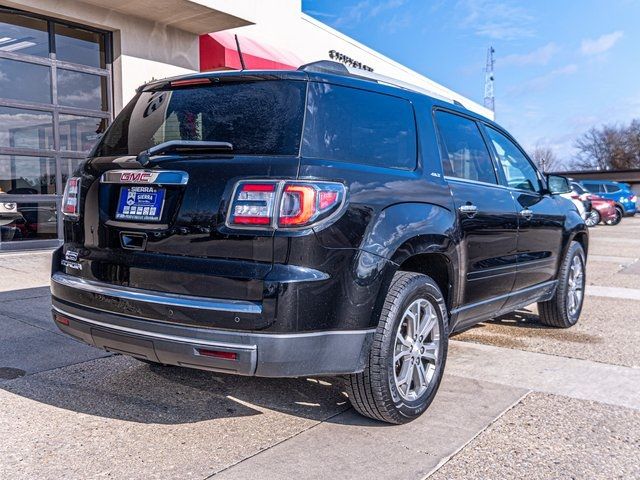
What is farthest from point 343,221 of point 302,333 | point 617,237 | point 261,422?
point 617,237

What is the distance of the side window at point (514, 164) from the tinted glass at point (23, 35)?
29.8 ft

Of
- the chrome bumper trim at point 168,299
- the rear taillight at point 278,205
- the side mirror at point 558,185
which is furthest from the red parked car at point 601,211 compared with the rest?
the chrome bumper trim at point 168,299

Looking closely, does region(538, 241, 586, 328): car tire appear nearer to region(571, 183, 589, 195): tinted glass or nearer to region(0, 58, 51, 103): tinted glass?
region(0, 58, 51, 103): tinted glass

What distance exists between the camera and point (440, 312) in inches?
141

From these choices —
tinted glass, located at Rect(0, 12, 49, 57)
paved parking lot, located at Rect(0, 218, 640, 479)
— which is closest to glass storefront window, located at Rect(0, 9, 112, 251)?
tinted glass, located at Rect(0, 12, 49, 57)

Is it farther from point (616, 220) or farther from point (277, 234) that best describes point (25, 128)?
point (616, 220)

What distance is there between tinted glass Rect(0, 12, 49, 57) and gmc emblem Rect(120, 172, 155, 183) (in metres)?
8.89

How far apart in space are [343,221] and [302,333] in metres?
0.57

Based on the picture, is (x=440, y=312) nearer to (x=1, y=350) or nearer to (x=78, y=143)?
(x=1, y=350)

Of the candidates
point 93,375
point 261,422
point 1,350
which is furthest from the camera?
point 1,350

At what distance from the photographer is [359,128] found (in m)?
3.26

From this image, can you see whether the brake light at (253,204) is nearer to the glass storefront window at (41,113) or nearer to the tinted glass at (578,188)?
the glass storefront window at (41,113)

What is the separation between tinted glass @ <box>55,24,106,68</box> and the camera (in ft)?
36.5

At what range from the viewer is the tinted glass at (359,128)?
3.00 meters
